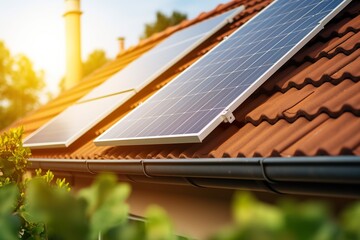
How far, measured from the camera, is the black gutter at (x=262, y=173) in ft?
10.5

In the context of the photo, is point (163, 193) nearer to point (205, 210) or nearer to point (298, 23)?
point (205, 210)

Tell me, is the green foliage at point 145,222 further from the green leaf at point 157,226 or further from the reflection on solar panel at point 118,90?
the reflection on solar panel at point 118,90

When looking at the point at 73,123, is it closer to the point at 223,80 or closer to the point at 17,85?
the point at 223,80

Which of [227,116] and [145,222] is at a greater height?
[227,116]

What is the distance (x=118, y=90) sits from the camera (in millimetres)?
8492

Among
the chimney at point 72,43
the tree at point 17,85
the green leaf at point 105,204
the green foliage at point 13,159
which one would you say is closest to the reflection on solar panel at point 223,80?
the green foliage at point 13,159

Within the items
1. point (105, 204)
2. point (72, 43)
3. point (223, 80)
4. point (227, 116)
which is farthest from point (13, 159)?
point (72, 43)

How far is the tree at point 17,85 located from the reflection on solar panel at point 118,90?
1867 inches

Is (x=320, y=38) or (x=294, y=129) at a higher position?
(x=320, y=38)

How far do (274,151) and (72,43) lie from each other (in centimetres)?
1153

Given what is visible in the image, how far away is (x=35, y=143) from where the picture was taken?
8.44m

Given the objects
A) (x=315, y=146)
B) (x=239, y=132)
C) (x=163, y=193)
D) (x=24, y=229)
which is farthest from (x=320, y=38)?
(x=24, y=229)

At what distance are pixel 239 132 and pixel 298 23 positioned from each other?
182 centimetres

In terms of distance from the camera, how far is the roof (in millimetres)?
3866
